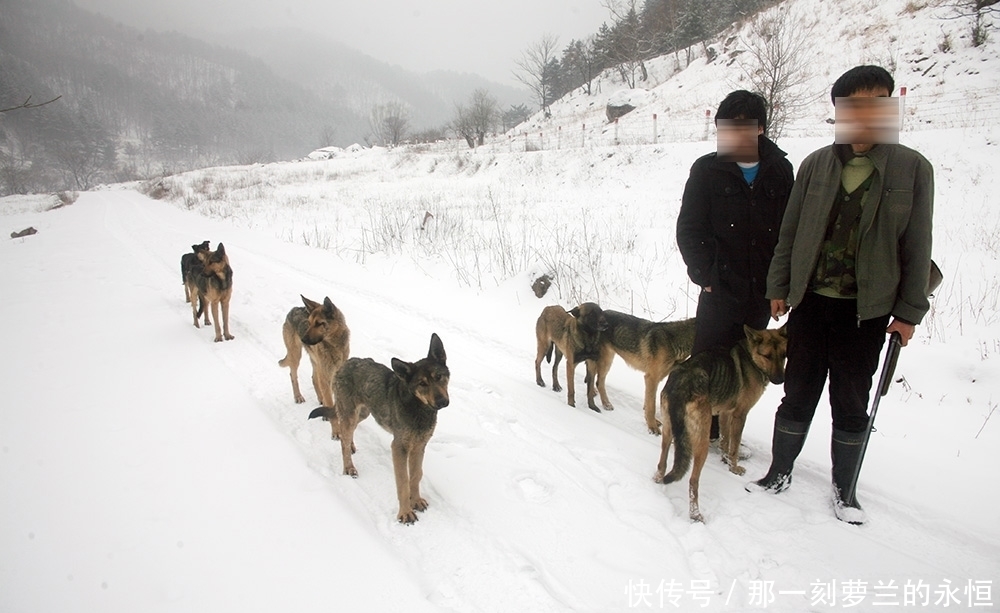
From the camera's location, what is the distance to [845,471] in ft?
9.58

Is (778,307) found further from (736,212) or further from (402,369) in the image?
(402,369)

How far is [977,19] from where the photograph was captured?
17.1 metres

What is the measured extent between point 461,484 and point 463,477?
8 centimetres

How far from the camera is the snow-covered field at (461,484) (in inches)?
97.7

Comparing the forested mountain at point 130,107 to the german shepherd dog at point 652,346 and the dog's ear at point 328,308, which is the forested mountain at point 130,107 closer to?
the dog's ear at point 328,308

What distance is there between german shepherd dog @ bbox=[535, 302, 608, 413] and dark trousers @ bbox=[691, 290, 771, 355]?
1.07 metres

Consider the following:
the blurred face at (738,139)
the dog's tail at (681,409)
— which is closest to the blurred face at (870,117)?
the blurred face at (738,139)

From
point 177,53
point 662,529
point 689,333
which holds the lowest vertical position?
point 662,529

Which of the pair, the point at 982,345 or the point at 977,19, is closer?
the point at 982,345

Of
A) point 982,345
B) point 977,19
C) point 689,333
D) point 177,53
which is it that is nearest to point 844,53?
point 977,19

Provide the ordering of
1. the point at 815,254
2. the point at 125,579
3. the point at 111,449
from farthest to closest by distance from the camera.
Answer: the point at 111,449 < the point at 815,254 < the point at 125,579

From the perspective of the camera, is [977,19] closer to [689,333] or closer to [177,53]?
[689,333]

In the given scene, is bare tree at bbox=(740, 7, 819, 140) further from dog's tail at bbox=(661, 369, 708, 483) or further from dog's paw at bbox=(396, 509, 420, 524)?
dog's paw at bbox=(396, 509, 420, 524)

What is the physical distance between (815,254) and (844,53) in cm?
2891
